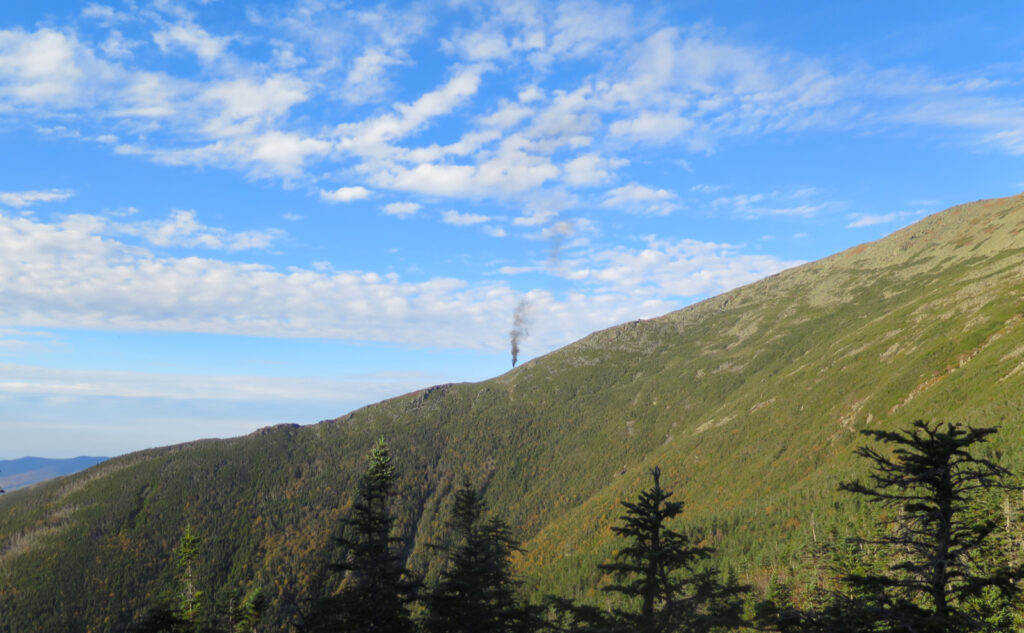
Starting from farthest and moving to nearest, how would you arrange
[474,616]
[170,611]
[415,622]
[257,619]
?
[257,619] → [170,611] → [415,622] → [474,616]

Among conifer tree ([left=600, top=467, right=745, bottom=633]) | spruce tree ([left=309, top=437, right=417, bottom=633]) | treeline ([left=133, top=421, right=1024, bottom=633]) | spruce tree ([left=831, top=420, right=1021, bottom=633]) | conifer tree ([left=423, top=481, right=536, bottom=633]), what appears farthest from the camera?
conifer tree ([left=423, top=481, right=536, bottom=633])

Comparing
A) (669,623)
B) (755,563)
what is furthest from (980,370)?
(669,623)

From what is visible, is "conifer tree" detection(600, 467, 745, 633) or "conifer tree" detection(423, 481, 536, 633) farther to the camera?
"conifer tree" detection(423, 481, 536, 633)

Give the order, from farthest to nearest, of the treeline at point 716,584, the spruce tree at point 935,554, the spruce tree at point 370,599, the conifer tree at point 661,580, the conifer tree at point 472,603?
the conifer tree at point 472,603 → the spruce tree at point 370,599 → the conifer tree at point 661,580 → the treeline at point 716,584 → the spruce tree at point 935,554

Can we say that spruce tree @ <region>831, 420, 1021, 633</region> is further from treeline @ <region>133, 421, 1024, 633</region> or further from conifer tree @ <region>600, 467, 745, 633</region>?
conifer tree @ <region>600, 467, 745, 633</region>

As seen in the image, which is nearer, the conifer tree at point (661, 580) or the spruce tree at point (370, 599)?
the conifer tree at point (661, 580)

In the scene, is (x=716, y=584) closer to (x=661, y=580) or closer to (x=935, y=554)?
(x=661, y=580)

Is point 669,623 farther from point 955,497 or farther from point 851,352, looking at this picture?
point 851,352

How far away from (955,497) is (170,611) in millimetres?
33444

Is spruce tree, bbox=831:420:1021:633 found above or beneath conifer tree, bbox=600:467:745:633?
above

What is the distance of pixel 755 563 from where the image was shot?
3777 inches

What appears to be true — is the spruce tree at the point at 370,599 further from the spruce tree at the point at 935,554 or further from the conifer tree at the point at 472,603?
the spruce tree at the point at 935,554

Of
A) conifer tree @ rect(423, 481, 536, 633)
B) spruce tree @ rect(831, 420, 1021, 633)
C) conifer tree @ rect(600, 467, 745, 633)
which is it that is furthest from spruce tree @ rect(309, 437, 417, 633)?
spruce tree @ rect(831, 420, 1021, 633)

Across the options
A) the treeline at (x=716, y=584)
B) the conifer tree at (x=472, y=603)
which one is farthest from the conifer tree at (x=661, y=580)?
the conifer tree at (x=472, y=603)
